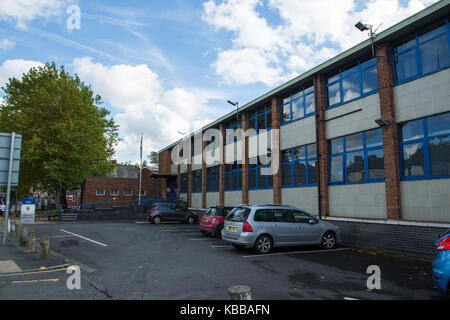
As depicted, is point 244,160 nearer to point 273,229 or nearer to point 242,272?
point 273,229

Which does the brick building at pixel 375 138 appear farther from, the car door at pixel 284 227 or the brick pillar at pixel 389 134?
the car door at pixel 284 227

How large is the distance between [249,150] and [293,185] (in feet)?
16.9

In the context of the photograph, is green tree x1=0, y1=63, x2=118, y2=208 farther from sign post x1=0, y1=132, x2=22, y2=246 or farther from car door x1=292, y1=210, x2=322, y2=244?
car door x1=292, y1=210, x2=322, y2=244

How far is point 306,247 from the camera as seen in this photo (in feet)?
40.5

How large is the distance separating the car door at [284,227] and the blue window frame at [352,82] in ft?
20.8

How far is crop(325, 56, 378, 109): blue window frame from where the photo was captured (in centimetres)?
1331

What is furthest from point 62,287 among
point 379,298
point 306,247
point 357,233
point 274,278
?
point 357,233

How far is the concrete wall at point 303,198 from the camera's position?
614 inches

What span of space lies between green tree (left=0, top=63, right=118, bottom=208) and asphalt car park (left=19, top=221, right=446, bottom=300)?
17863 millimetres

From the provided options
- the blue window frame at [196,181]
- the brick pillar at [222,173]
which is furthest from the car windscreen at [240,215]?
the blue window frame at [196,181]

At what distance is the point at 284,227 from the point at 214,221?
5323 mm

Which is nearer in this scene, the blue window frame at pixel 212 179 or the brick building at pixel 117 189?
the blue window frame at pixel 212 179

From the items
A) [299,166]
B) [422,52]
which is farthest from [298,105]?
[422,52]

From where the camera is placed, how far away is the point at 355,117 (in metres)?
13.8
